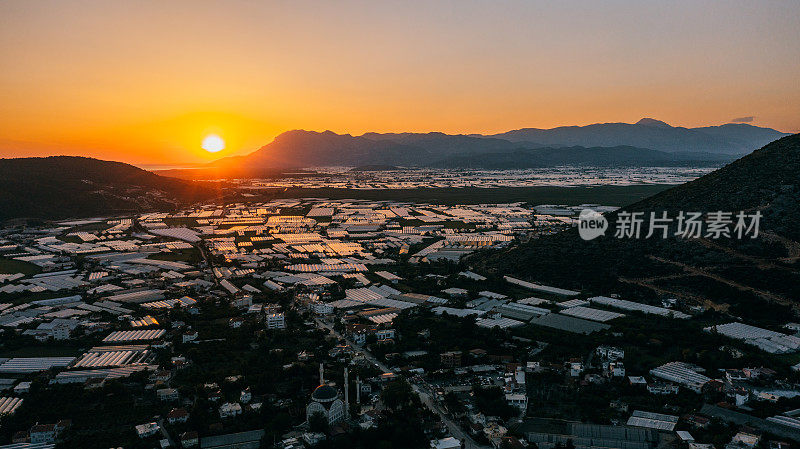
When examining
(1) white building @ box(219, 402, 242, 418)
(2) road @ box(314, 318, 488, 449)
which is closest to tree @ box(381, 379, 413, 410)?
(2) road @ box(314, 318, 488, 449)

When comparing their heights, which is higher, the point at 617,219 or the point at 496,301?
the point at 617,219

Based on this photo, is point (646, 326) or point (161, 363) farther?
point (646, 326)

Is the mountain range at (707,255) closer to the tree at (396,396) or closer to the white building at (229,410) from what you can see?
the tree at (396,396)

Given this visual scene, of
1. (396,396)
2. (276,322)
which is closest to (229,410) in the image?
(396,396)

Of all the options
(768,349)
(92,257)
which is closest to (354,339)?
(768,349)

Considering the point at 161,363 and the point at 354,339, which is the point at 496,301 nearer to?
the point at 354,339

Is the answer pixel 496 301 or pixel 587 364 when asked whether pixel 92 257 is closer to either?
pixel 496 301

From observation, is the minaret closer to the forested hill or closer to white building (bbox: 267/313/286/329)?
white building (bbox: 267/313/286/329)

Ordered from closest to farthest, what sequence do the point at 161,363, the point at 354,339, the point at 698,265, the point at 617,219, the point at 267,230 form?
the point at 161,363
the point at 354,339
the point at 698,265
the point at 617,219
the point at 267,230

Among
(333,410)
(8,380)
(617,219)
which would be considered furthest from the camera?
(617,219)
